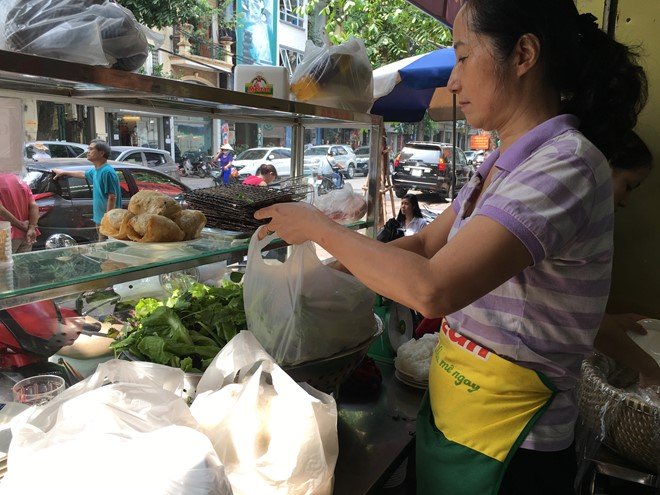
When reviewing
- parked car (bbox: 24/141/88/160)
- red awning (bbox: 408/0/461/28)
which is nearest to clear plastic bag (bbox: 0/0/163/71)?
red awning (bbox: 408/0/461/28)

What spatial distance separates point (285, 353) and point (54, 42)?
92 cm

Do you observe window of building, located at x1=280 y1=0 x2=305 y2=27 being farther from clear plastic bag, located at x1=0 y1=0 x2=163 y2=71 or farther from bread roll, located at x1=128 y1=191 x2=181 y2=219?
clear plastic bag, located at x1=0 y1=0 x2=163 y2=71

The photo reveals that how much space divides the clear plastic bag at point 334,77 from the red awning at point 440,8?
1763mm

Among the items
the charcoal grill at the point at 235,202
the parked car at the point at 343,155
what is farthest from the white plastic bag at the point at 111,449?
the parked car at the point at 343,155

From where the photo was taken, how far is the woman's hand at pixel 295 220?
1.15 meters

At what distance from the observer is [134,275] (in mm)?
1221

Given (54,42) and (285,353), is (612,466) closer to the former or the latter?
(285,353)

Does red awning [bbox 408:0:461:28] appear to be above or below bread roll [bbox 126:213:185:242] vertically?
above

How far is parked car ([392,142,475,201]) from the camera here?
15.8m

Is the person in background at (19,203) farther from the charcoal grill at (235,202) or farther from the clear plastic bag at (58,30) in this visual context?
the clear plastic bag at (58,30)

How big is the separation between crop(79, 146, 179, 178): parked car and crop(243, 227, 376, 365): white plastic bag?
6173 mm

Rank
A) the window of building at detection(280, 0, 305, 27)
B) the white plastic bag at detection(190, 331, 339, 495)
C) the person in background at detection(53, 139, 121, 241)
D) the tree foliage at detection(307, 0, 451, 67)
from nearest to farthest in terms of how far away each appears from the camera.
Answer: the white plastic bag at detection(190, 331, 339, 495), the person in background at detection(53, 139, 121, 241), the tree foliage at detection(307, 0, 451, 67), the window of building at detection(280, 0, 305, 27)

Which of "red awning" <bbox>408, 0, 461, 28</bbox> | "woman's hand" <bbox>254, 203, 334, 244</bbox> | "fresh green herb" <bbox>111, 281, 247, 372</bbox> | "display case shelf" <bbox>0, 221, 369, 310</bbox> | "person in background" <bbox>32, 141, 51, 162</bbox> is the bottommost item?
"fresh green herb" <bbox>111, 281, 247, 372</bbox>

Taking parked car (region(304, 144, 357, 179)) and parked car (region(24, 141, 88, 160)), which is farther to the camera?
parked car (region(304, 144, 357, 179))
